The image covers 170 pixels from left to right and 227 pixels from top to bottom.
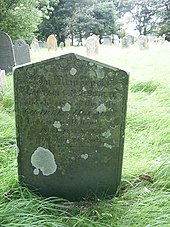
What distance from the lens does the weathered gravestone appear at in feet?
7.75

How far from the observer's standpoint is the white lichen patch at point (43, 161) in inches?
99.1

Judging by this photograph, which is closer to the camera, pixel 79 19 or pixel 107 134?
pixel 107 134

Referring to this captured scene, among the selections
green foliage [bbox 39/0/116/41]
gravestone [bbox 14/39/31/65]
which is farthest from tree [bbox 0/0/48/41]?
green foliage [bbox 39/0/116/41]

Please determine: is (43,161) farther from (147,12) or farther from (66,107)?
(147,12)

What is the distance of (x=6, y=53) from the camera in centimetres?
862

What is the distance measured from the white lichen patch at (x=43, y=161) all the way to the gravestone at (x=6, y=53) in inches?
257

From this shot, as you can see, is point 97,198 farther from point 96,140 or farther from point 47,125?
point 47,125

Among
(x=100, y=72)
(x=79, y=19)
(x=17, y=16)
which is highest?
(x=79, y=19)

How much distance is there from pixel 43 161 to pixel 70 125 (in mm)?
366

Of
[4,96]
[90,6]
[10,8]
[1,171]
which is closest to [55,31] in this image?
[90,6]

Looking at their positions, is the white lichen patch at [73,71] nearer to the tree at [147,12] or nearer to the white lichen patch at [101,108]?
the white lichen patch at [101,108]

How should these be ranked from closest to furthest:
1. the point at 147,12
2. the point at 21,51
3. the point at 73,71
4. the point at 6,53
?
the point at 73,71 < the point at 6,53 < the point at 21,51 < the point at 147,12

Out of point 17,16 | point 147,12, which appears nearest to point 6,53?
point 17,16

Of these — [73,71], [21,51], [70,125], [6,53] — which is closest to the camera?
[73,71]
